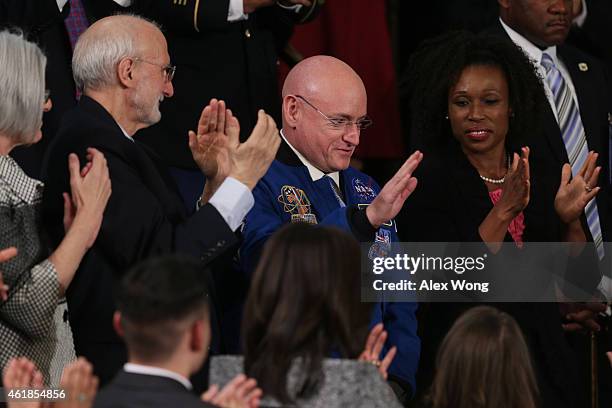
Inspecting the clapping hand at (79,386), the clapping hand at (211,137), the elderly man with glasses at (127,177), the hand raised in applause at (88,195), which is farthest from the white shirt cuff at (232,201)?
the clapping hand at (79,386)

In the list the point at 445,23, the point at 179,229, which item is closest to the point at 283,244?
the point at 179,229

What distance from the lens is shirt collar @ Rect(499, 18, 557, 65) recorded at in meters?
5.64

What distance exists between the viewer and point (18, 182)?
11.8 ft

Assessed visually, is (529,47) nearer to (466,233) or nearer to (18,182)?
(466,233)

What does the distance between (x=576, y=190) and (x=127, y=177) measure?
6.03 ft

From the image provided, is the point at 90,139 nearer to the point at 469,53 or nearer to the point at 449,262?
the point at 449,262

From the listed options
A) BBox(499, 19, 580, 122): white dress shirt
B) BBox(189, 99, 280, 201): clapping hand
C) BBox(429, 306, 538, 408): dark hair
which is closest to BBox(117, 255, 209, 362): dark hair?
BBox(429, 306, 538, 408): dark hair

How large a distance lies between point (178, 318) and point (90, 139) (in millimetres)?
1175

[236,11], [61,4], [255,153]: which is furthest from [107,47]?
[236,11]

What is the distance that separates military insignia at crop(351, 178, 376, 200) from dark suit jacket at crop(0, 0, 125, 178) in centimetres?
108

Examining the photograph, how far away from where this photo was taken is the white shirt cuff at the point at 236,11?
4791 mm

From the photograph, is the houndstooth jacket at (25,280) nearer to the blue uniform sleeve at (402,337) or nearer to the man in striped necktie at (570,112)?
the blue uniform sleeve at (402,337)

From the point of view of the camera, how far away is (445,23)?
19.9 feet

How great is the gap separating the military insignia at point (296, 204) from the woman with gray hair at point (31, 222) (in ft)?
2.61
